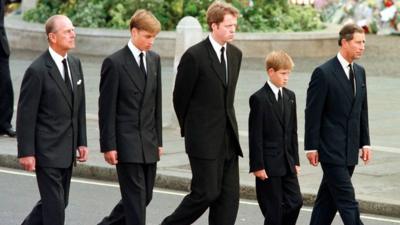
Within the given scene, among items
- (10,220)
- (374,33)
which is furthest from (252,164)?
(374,33)

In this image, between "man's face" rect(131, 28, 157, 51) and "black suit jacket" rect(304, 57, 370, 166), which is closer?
"man's face" rect(131, 28, 157, 51)

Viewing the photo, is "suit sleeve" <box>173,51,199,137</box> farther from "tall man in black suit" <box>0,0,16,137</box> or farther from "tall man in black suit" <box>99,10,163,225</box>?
"tall man in black suit" <box>0,0,16,137</box>

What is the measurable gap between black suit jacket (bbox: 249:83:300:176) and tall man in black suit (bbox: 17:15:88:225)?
130cm

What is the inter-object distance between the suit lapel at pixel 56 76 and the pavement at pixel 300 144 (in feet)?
12.4

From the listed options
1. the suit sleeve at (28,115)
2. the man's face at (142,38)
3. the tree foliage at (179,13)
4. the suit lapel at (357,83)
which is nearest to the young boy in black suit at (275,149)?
the suit lapel at (357,83)

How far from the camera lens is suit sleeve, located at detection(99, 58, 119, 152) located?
8.85 meters

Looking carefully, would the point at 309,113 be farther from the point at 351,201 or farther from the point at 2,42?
the point at 2,42

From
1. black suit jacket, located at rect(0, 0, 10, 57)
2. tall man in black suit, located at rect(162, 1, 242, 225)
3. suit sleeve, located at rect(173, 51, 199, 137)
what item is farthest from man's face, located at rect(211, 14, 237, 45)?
black suit jacket, located at rect(0, 0, 10, 57)

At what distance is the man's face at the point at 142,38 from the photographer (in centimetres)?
884

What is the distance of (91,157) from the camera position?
545 inches

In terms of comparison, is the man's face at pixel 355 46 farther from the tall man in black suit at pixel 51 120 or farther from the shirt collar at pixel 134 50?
the tall man in black suit at pixel 51 120

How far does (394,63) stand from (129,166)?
17454 mm

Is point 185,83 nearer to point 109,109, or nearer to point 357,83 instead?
point 109,109

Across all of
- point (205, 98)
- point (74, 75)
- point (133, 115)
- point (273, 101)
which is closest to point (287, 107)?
point (273, 101)
